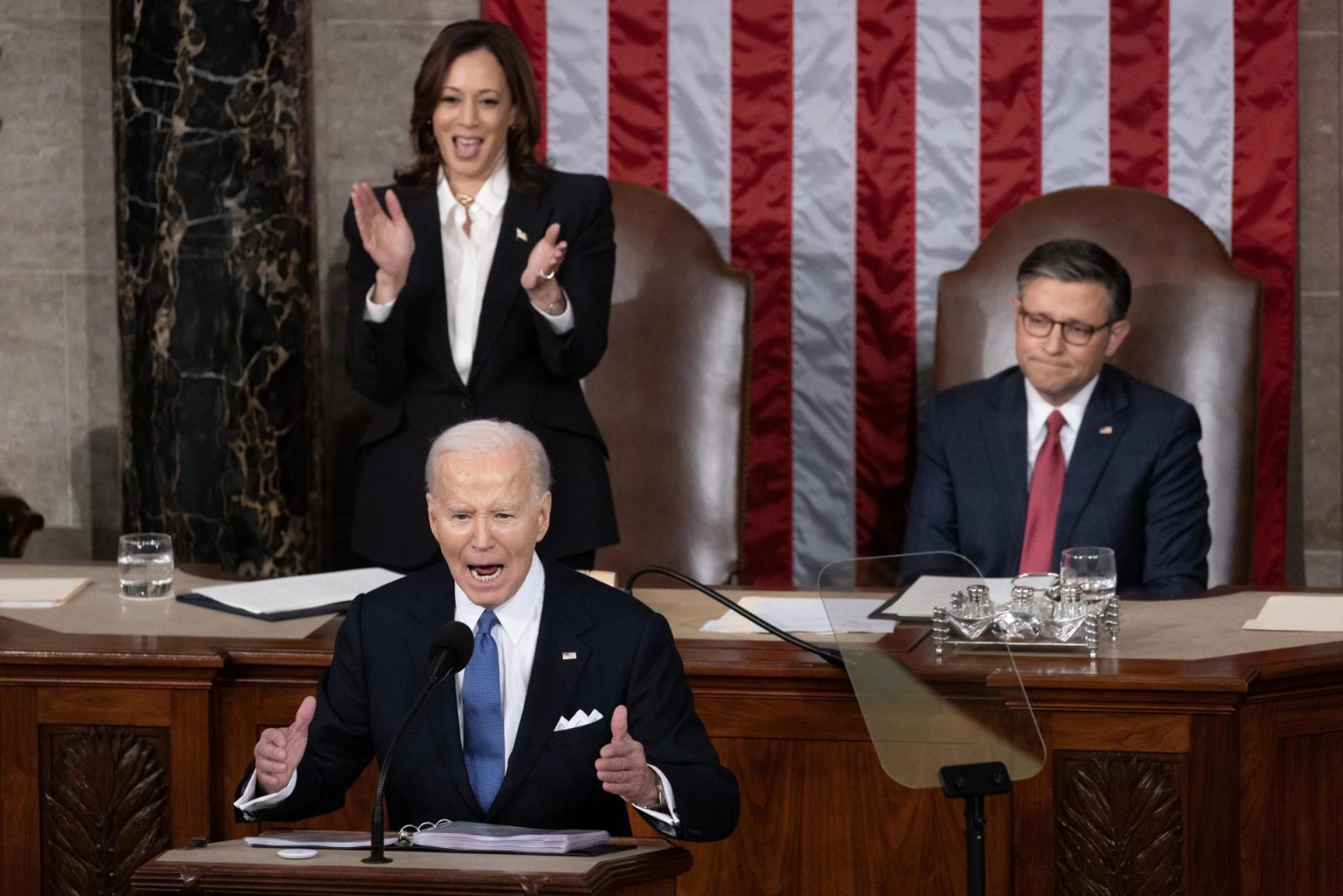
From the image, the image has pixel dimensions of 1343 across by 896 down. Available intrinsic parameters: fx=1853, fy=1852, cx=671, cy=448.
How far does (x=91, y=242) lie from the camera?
5.63m

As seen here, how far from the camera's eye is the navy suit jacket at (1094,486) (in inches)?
158

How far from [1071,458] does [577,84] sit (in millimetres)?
2041

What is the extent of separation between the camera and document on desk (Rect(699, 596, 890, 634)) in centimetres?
326

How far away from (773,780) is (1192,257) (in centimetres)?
243

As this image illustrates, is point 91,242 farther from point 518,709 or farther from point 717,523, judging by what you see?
point 518,709

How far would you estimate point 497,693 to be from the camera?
2.55 meters

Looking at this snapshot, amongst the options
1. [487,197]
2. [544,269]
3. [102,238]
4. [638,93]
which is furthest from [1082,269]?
[102,238]

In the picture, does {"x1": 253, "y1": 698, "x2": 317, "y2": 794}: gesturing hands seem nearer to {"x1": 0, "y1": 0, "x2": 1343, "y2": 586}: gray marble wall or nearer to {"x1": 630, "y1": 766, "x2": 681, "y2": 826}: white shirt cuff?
{"x1": 630, "y1": 766, "x2": 681, "y2": 826}: white shirt cuff

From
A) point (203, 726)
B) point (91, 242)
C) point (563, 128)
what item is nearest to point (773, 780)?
point (203, 726)

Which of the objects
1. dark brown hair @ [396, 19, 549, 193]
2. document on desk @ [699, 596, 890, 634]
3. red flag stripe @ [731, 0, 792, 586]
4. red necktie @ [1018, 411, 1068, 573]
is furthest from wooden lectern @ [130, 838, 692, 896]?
red flag stripe @ [731, 0, 792, 586]

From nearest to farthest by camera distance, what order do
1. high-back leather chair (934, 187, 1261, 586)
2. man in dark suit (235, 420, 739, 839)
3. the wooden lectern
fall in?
the wooden lectern, man in dark suit (235, 420, 739, 839), high-back leather chair (934, 187, 1261, 586)

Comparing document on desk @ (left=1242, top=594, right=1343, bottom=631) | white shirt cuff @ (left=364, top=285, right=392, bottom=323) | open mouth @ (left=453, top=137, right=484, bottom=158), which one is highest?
open mouth @ (left=453, top=137, right=484, bottom=158)

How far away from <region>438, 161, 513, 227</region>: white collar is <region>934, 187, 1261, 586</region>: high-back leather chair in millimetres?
1467

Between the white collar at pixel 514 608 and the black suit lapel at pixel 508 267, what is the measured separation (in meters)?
1.39
